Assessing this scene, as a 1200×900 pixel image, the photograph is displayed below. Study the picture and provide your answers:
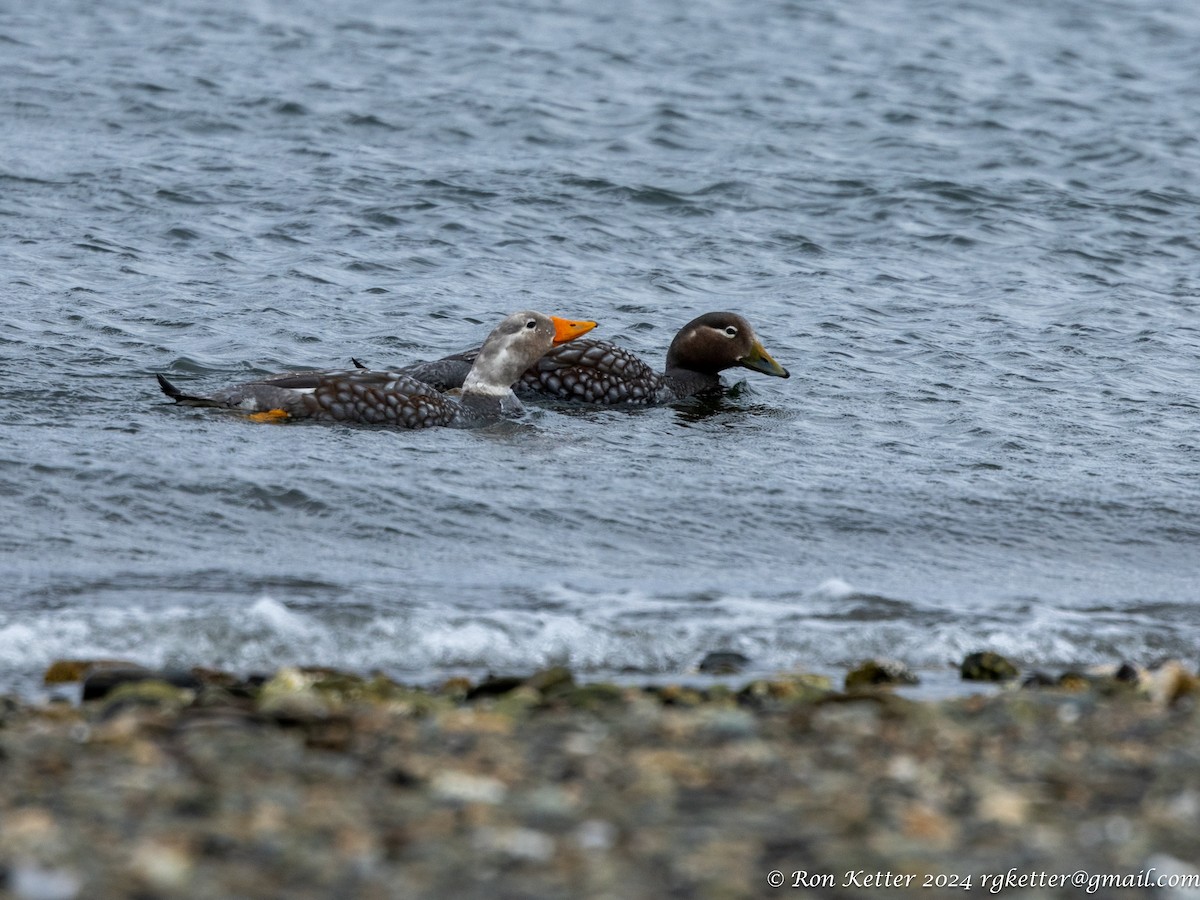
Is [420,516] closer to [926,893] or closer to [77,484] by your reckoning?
[77,484]

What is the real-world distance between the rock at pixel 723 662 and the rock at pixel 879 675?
1.36 feet

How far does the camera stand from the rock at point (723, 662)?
625 centimetres

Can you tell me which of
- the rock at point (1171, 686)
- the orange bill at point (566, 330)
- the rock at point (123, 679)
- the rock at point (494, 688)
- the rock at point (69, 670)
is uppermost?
the rock at point (1171, 686)

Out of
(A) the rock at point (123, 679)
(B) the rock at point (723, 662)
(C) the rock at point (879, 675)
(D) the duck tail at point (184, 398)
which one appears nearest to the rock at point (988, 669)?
(C) the rock at point (879, 675)

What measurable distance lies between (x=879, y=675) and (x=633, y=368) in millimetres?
5430

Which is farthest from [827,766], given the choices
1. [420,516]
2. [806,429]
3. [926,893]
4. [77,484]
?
[806,429]

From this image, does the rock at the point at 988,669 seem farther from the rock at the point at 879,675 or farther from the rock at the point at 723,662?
the rock at the point at 723,662

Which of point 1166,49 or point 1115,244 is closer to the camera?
point 1115,244

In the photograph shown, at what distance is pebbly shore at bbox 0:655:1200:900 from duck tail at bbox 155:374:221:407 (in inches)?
174

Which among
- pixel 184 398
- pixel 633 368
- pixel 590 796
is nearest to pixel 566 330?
pixel 633 368

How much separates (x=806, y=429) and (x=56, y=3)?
1508 cm

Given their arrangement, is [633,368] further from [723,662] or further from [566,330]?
[723,662]

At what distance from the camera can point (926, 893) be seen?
144 inches

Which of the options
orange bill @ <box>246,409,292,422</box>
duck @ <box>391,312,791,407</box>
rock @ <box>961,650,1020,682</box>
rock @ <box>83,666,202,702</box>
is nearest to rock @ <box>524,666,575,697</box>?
rock @ <box>83,666,202,702</box>
